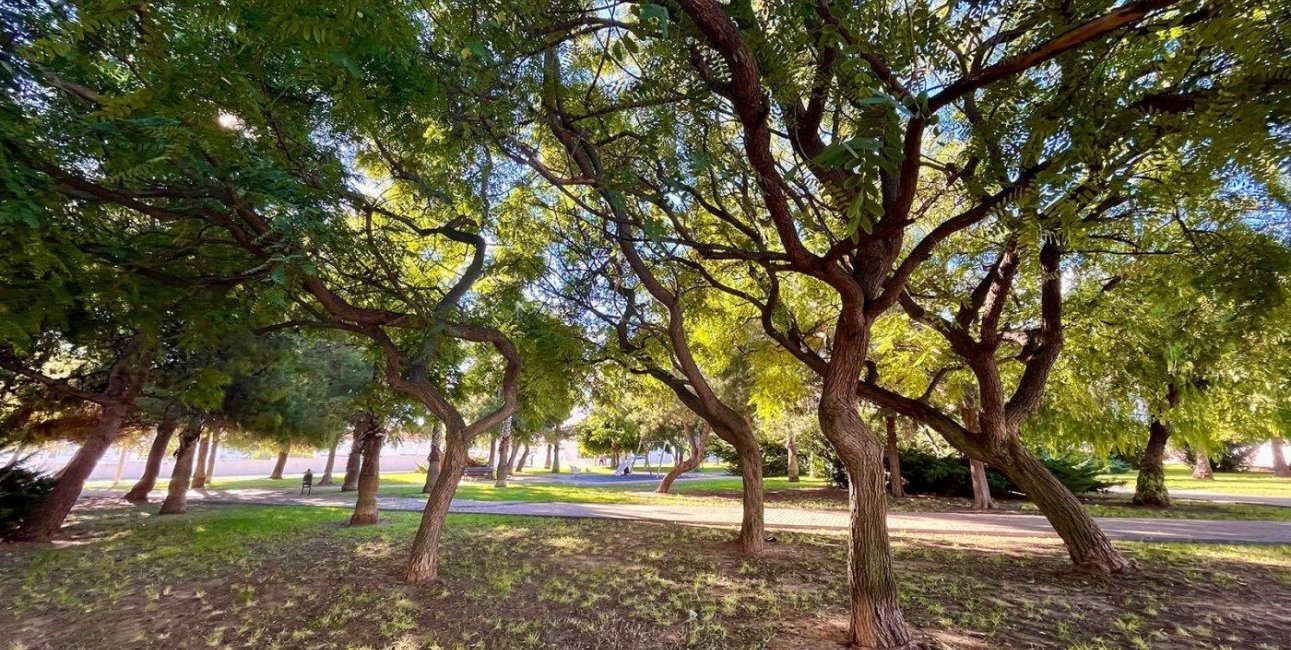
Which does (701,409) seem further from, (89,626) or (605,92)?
(89,626)

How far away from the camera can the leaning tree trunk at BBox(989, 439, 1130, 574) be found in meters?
6.62

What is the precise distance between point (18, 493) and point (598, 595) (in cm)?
1065

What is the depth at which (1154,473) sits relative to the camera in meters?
14.9

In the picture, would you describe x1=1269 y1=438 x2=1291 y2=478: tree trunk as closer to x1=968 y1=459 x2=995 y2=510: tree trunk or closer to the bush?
x1=968 y1=459 x2=995 y2=510: tree trunk

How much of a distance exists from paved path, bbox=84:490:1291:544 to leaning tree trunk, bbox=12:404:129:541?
20.6 ft

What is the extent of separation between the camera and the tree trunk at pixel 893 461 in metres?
17.4

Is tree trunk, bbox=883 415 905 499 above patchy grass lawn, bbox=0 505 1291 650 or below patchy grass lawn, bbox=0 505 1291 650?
above

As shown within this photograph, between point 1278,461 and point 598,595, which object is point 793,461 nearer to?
point 598,595

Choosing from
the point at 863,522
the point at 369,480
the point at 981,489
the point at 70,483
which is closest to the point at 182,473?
the point at 70,483

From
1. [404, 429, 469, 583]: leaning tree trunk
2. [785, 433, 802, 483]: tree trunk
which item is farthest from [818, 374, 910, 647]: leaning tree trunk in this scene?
[785, 433, 802, 483]: tree trunk

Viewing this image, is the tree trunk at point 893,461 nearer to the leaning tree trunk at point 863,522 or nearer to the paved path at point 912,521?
the paved path at point 912,521

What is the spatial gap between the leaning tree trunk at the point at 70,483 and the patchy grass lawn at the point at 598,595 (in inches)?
15.3

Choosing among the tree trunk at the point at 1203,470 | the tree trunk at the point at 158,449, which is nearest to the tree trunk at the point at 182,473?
the tree trunk at the point at 158,449

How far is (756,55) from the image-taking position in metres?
3.32
